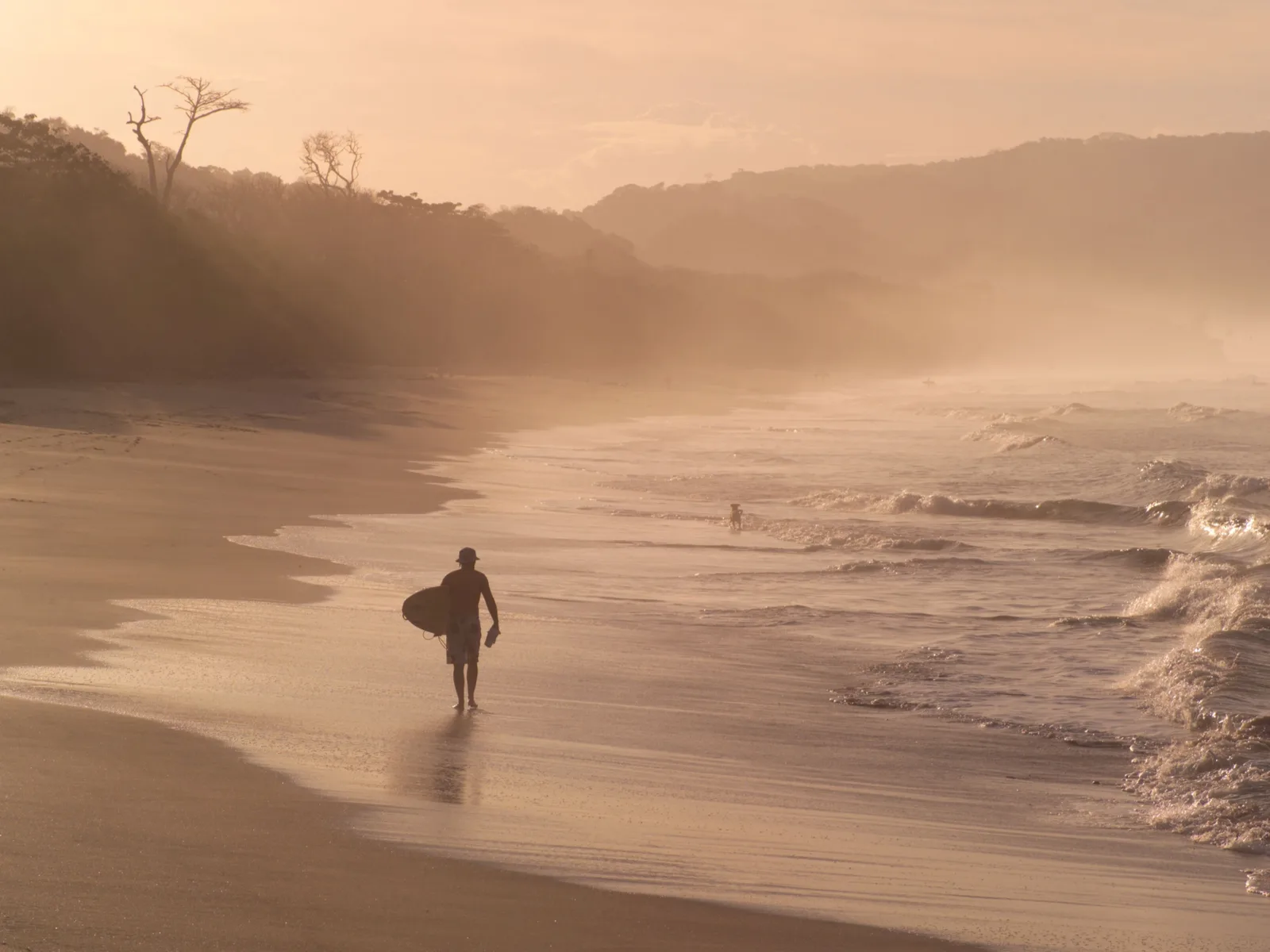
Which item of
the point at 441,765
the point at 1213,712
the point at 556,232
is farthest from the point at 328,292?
the point at 556,232

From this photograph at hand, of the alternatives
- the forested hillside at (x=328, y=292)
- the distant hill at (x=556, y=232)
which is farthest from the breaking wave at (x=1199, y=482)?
the distant hill at (x=556, y=232)

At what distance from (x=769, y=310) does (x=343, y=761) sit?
124 meters

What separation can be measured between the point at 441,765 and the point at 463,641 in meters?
1.89

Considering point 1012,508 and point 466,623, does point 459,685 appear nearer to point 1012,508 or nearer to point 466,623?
point 466,623

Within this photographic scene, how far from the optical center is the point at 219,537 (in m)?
16.6

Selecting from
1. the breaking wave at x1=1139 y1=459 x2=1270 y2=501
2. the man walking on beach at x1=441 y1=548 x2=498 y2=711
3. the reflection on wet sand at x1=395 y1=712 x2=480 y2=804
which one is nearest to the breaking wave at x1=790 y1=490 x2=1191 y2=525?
the breaking wave at x1=1139 y1=459 x2=1270 y2=501

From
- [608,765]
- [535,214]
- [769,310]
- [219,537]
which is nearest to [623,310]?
[769,310]

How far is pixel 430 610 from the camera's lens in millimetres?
10117

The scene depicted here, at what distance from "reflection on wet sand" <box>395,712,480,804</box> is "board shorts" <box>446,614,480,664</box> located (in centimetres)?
61

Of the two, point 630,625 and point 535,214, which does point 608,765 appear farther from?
point 535,214

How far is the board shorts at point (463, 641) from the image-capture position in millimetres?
9703

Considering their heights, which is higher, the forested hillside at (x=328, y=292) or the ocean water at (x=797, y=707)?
the forested hillside at (x=328, y=292)

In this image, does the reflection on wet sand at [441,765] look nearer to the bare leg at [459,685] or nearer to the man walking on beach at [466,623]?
the bare leg at [459,685]

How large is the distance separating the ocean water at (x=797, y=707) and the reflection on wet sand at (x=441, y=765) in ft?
0.10
